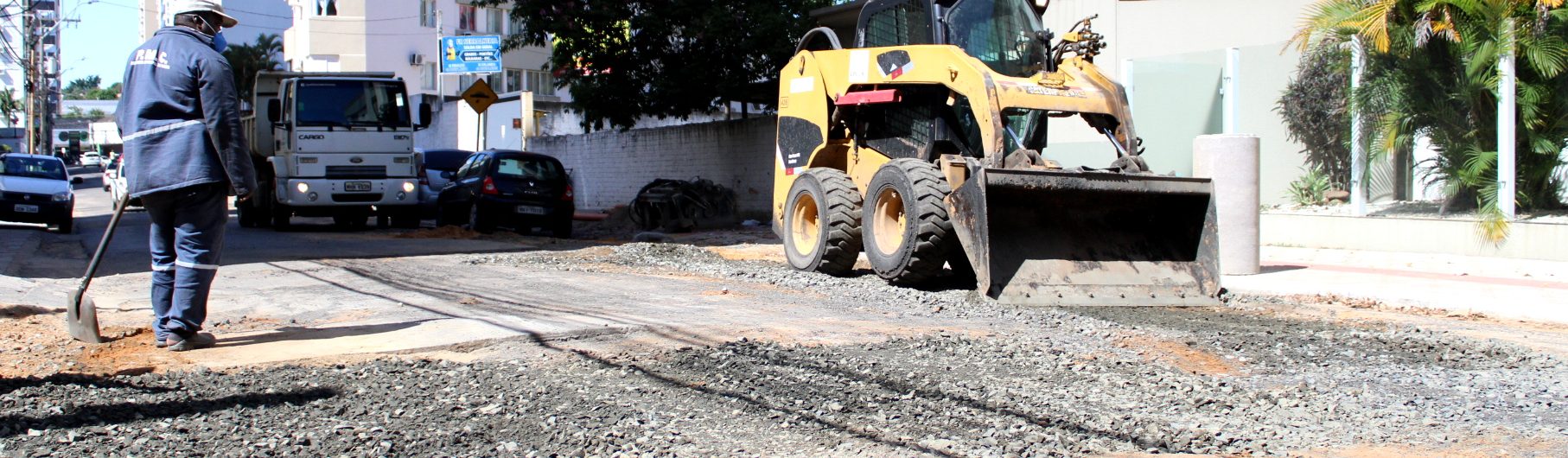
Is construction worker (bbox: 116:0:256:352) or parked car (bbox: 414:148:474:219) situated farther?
parked car (bbox: 414:148:474:219)

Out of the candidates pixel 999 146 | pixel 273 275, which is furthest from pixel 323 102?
pixel 999 146

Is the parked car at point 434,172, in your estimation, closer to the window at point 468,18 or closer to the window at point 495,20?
the window at point 495,20

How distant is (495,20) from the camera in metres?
57.5

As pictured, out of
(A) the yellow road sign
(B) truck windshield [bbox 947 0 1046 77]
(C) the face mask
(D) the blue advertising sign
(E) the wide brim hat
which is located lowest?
(C) the face mask

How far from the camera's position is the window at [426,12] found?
57406mm

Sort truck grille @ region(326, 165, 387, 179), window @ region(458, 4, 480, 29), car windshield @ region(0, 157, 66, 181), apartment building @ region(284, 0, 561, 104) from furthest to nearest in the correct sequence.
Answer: window @ region(458, 4, 480, 29)
apartment building @ region(284, 0, 561, 104)
car windshield @ region(0, 157, 66, 181)
truck grille @ region(326, 165, 387, 179)

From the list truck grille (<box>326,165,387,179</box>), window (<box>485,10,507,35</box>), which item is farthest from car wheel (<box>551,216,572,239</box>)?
window (<box>485,10,507,35</box>)

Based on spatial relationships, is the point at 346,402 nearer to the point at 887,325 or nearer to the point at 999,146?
the point at 887,325

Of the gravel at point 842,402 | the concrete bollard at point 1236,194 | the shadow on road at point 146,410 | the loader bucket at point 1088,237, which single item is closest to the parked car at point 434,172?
the concrete bollard at point 1236,194

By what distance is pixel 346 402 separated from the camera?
4.74m

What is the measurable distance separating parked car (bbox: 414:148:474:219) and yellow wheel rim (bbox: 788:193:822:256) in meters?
9.85

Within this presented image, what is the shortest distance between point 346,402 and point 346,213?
1575 centimetres

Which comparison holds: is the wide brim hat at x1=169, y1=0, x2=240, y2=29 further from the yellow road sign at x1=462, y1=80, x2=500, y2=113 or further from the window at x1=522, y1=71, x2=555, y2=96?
the window at x1=522, y1=71, x2=555, y2=96

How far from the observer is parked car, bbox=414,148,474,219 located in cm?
2109
